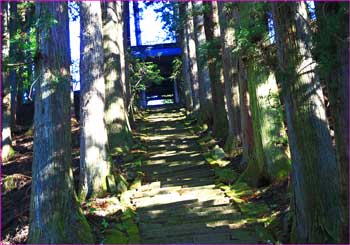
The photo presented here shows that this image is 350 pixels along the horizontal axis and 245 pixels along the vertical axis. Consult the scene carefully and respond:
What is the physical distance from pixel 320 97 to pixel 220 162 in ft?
22.9

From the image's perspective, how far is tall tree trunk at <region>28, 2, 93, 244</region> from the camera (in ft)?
23.3

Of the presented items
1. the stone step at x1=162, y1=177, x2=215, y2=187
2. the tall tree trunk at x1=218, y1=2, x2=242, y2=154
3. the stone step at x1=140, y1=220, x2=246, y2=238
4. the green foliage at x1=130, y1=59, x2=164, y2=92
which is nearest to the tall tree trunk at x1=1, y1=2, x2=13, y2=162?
the green foliage at x1=130, y1=59, x2=164, y2=92

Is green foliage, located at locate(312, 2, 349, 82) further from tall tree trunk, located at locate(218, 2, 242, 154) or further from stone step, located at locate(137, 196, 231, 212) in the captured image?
tall tree trunk, located at locate(218, 2, 242, 154)

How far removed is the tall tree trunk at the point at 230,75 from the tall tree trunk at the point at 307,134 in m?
5.87

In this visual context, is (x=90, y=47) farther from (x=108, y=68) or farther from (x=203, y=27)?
(x=203, y=27)

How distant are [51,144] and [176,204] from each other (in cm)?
404

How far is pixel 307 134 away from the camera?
6.66 meters

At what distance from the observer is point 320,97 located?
6816 millimetres

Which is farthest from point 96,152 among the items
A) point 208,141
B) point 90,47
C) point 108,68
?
point 208,141

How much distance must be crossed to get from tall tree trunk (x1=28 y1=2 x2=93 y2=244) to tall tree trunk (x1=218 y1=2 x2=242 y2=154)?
634 centimetres

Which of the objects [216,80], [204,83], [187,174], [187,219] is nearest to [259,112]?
[187,219]

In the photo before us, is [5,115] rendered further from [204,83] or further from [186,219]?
[186,219]

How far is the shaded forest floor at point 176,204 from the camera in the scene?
330 inches

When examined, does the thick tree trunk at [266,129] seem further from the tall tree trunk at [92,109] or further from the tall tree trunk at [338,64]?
the tall tree trunk at [338,64]
